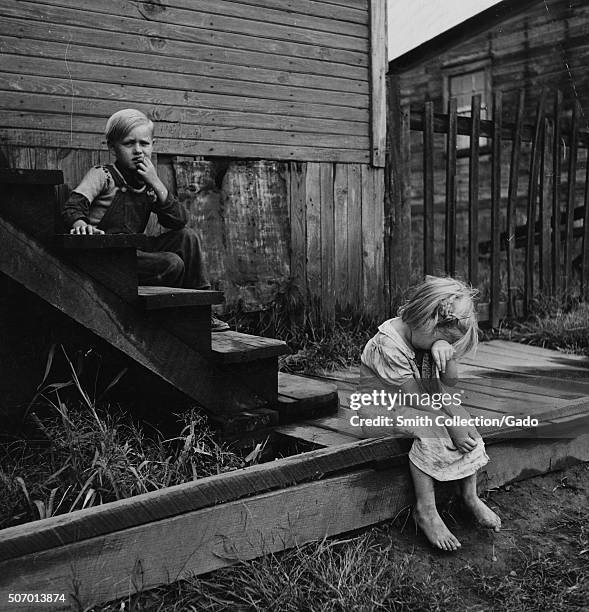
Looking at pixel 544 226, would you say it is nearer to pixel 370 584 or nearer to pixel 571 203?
pixel 571 203

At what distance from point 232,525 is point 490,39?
10922 mm

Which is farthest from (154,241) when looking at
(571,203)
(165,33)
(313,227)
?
(571,203)

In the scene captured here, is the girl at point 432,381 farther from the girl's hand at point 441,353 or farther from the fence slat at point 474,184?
the fence slat at point 474,184

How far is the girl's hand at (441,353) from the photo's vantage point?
292cm

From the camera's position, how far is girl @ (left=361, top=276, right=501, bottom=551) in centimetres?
294

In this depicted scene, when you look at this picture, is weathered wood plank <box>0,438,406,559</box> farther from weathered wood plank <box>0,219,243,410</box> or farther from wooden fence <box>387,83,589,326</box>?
wooden fence <box>387,83,589,326</box>

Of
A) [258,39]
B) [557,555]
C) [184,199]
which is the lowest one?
[557,555]

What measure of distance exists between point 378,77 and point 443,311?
11.5 ft

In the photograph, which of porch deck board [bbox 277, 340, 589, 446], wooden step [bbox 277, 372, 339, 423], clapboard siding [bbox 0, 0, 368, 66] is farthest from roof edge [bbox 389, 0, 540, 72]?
wooden step [bbox 277, 372, 339, 423]

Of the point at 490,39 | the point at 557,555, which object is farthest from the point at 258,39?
the point at 490,39

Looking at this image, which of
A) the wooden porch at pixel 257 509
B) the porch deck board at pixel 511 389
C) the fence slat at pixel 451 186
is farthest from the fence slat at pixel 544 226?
the wooden porch at pixel 257 509

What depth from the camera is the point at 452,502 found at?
3199 millimetres

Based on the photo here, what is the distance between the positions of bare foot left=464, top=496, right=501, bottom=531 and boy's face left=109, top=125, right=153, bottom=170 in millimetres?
2083

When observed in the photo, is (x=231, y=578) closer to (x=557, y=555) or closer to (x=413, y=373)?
(x=413, y=373)
